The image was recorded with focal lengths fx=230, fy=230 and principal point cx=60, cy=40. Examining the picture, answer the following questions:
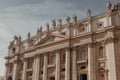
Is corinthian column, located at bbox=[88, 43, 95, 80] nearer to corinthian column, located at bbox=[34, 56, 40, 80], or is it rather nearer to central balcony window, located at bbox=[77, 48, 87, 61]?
central balcony window, located at bbox=[77, 48, 87, 61]

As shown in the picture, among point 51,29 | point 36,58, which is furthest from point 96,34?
point 36,58

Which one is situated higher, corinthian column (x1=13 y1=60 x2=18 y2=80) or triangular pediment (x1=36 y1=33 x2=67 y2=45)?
triangular pediment (x1=36 y1=33 x2=67 y2=45)

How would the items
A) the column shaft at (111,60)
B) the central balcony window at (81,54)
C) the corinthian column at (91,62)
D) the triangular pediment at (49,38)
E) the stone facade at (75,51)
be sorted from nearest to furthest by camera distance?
1. the column shaft at (111,60)
2. the stone facade at (75,51)
3. the corinthian column at (91,62)
4. the central balcony window at (81,54)
5. the triangular pediment at (49,38)

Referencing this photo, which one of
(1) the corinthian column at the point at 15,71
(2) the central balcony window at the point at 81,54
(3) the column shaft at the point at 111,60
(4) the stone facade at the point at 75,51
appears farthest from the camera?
(1) the corinthian column at the point at 15,71

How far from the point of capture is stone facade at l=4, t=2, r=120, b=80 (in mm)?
30538

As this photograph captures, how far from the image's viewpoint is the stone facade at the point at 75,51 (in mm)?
30538

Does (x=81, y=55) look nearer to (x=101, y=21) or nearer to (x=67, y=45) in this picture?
(x=67, y=45)

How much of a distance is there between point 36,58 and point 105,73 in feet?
43.3

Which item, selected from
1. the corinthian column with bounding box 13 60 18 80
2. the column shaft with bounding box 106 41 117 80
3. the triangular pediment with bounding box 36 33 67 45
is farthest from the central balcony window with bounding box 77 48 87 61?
the corinthian column with bounding box 13 60 18 80

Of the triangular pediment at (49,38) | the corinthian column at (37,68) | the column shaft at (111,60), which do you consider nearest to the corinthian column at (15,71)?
the corinthian column at (37,68)

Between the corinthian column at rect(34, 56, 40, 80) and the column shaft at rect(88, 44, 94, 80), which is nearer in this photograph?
the column shaft at rect(88, 44, 94, 80)

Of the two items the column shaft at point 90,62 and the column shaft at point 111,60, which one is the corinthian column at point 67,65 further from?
the column shaft at point 111,60

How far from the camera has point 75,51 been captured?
34.1 meters

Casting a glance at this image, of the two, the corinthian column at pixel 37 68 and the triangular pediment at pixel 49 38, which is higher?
the triangular pediment at pixel 49 38
